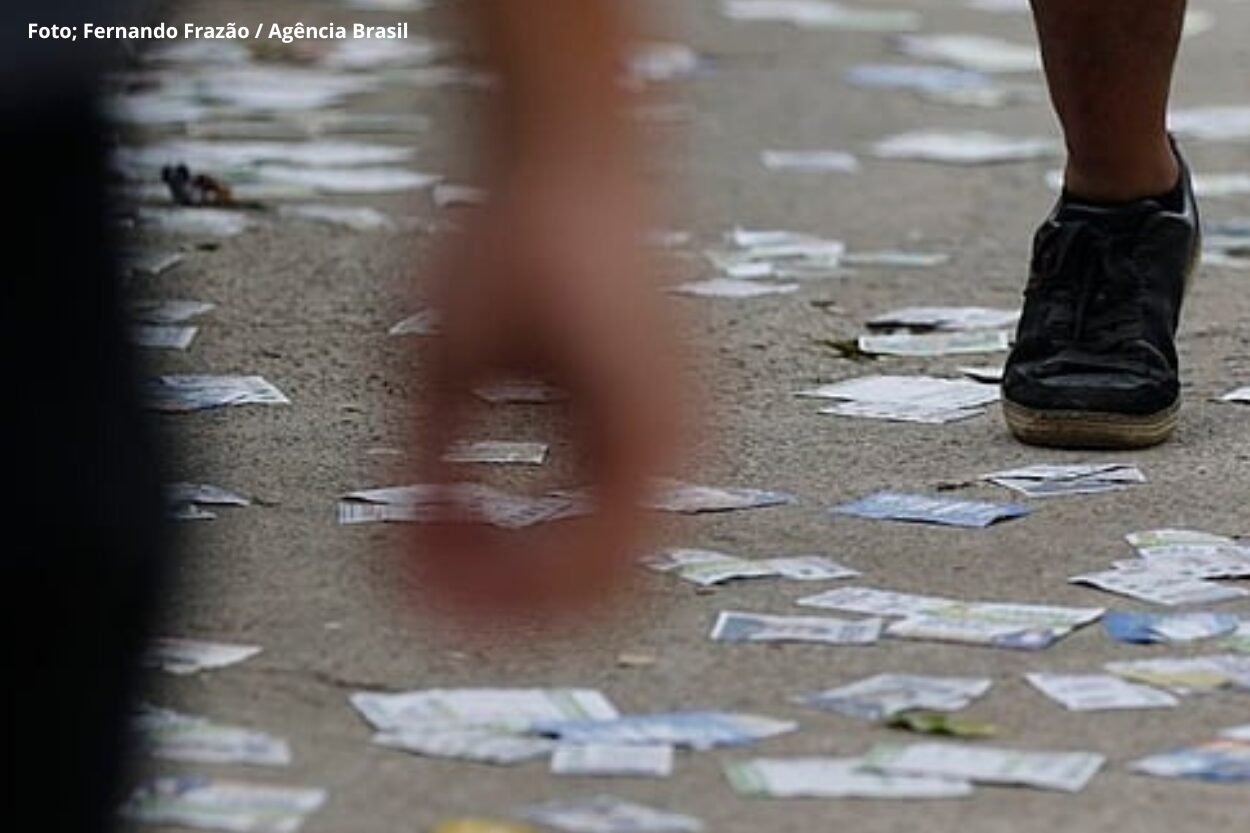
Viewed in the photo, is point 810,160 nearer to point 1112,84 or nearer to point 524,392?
point 1112,84

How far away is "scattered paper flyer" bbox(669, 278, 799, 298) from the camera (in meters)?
3.83

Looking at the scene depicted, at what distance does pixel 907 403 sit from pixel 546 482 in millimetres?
798

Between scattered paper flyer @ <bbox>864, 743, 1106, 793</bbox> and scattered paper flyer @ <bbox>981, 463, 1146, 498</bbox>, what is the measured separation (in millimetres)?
739

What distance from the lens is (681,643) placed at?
7.56 ft

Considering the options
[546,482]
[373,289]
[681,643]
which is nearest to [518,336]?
[681,643]

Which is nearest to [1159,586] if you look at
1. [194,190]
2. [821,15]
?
[194,190]

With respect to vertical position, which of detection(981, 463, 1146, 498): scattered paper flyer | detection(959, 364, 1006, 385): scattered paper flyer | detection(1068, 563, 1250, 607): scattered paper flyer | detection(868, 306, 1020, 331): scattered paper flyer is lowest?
detection(1068, 563, 1250, 607): scattered paper flyer

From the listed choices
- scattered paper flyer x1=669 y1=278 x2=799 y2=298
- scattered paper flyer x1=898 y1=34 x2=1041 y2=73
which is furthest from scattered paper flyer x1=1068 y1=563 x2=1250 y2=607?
scattered paper flyer x1=898 y1=34 x2=1041 y2=73

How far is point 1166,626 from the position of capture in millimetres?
2371

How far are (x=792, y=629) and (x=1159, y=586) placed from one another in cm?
33

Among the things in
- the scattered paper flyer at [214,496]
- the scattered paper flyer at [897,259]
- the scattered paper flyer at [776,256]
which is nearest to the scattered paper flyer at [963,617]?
the scattered paper flyer at [214,496]

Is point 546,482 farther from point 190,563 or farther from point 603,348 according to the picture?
point 603,348

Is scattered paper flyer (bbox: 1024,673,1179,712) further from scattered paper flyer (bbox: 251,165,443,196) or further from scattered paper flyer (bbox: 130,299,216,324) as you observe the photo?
scattered paper flyer (bbox: 251,165,443,196)

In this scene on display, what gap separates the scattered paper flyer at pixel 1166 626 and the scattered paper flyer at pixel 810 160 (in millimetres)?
2571
